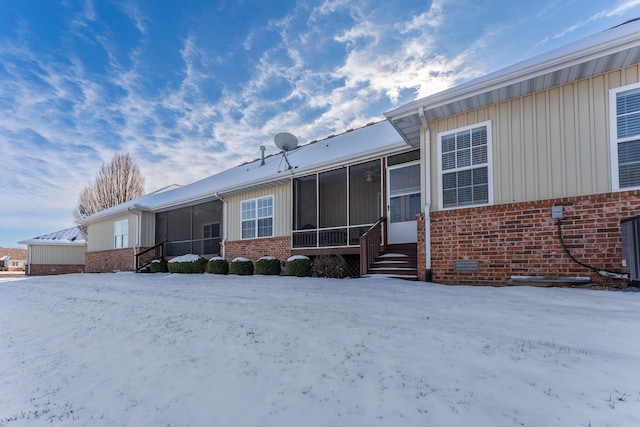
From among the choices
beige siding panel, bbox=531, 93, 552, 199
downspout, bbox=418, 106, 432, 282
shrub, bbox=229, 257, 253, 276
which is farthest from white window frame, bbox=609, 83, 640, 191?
shrub, bbox=229, 257, 253, 276

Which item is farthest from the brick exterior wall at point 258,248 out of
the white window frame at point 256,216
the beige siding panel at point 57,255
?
the beige siding panel at point 57,255

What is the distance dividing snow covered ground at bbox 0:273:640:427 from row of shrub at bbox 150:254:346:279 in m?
4.22

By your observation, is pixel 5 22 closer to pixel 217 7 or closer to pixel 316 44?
pixel 217 7

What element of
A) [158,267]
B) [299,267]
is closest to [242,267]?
[299,267]

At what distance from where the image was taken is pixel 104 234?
2219cm

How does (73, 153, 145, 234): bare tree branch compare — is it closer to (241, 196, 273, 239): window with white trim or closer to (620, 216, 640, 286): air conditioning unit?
(241, 196, 273, 239): window with white trim

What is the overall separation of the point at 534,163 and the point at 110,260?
865 inches

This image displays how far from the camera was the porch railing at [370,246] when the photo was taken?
8.68 meters

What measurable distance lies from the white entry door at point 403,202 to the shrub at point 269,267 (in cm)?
380

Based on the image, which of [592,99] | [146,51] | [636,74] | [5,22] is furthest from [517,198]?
[5,22]

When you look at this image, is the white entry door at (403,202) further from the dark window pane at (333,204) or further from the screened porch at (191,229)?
the screened porch at (191,229)

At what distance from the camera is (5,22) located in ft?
35.0

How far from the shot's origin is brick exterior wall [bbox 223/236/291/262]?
40.9ft

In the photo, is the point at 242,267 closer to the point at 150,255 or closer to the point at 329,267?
the point at 329,267
